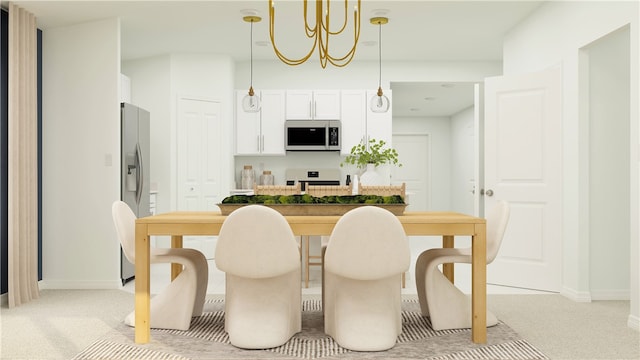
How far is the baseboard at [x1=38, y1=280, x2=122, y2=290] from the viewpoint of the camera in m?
4.96

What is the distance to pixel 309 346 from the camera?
3.07 m

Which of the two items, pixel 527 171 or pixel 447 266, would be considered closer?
pixel 447 266

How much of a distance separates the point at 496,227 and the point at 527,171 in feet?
5.25

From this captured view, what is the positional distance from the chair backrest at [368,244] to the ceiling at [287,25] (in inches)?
99.5

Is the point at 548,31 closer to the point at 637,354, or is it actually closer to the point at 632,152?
the point at 632,152

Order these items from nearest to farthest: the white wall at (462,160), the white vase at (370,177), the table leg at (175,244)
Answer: the table leg at (175,244), the white vase at (370,177), the white wall at (462,160)

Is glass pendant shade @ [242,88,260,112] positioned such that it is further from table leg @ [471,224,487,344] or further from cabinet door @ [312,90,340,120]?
cabinet door @ [312,90,340,120]

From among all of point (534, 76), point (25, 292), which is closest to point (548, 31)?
point (534, 76)

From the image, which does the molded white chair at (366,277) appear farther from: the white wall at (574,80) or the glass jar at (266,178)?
the glass jar at (266,178)

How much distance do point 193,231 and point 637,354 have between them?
246 cm

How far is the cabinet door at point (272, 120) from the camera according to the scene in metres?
6.68

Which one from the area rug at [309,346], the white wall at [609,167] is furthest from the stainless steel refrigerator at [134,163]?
the white wall at [609,167]

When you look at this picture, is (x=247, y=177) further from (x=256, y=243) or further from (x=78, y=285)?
(x=256, y=243)

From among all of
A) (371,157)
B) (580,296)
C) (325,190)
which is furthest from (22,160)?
(580,296)
